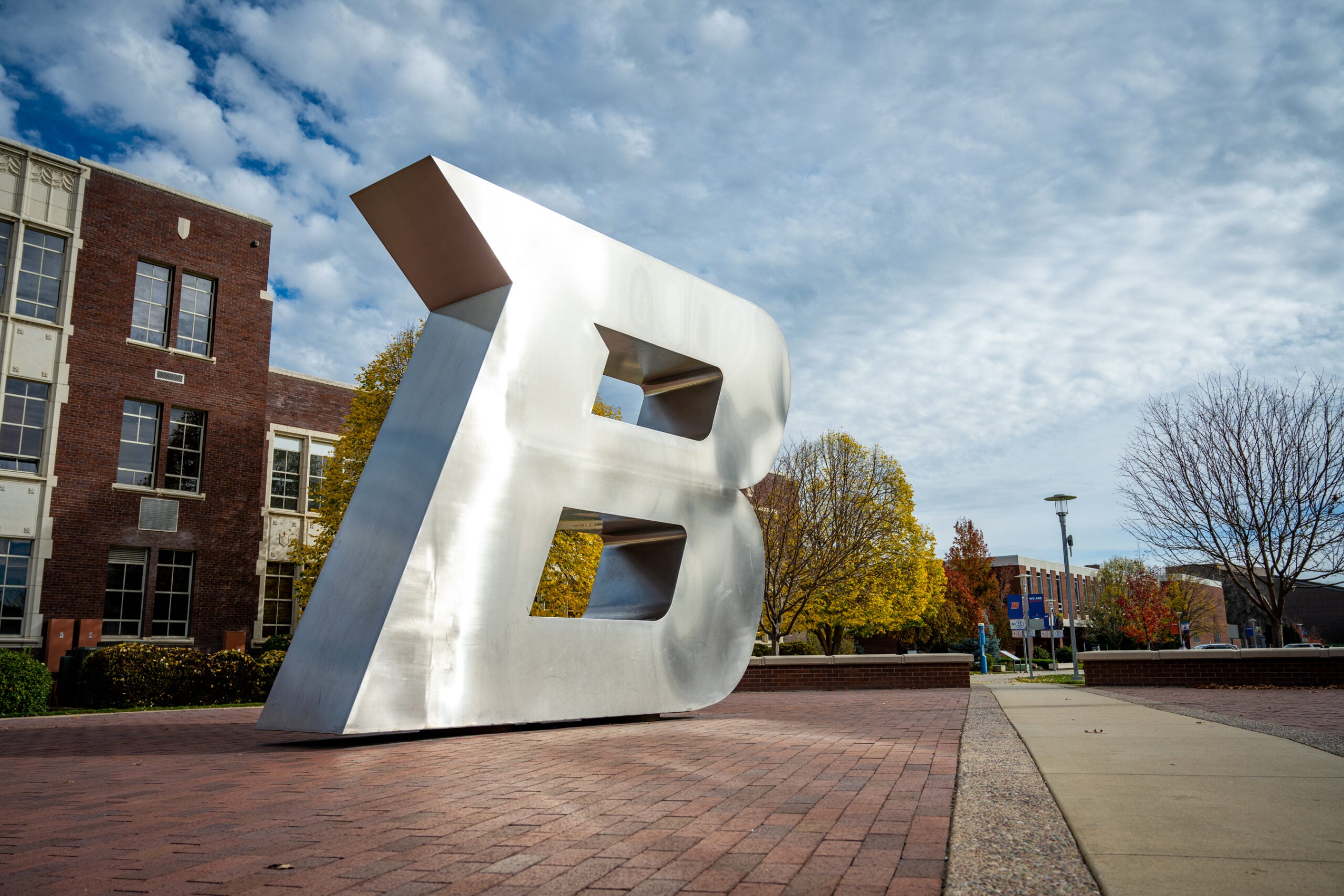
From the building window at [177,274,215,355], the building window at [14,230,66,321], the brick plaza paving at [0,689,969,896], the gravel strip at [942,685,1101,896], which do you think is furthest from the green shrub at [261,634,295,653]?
the gravel strip at [942,685,1101,896]

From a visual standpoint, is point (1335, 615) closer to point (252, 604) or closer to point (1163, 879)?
point (252, 604)

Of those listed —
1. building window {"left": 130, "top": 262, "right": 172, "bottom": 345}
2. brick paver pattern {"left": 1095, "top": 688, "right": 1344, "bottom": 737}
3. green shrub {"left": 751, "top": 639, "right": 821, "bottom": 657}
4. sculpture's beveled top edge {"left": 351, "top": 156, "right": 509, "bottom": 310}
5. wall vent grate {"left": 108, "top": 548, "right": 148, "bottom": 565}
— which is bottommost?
green shrub {"left": 751, "top": 639, "right": 821, "bottom": 657}

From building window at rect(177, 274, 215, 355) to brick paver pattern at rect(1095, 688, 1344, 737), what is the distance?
24086 millimetres

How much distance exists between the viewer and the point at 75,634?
21.8 metres

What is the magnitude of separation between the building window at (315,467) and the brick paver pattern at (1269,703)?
23.2 metres

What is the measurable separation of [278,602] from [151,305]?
9.48 m

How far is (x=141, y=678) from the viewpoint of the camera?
1594 cm

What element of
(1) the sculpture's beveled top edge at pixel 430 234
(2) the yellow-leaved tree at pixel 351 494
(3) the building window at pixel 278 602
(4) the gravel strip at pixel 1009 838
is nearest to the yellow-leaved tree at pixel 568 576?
(2) the yellow-leaved tree at pixel 351 494

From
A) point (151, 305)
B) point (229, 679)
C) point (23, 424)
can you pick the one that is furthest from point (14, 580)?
point (229, 679)

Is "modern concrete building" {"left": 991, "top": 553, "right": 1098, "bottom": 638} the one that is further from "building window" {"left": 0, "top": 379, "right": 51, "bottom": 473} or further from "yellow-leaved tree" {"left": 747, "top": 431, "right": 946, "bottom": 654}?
"building window" {"left": 0, "top": 379, "right": 51, "bottom": 473}

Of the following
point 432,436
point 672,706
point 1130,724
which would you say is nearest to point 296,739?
point 432,436

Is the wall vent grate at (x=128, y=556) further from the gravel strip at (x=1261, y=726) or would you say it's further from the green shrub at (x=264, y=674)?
the gravel strip at (x=1261, y=726)

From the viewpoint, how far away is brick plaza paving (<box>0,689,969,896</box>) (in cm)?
342

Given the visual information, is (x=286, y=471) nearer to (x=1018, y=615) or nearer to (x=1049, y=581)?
(x=1018, y=615)
